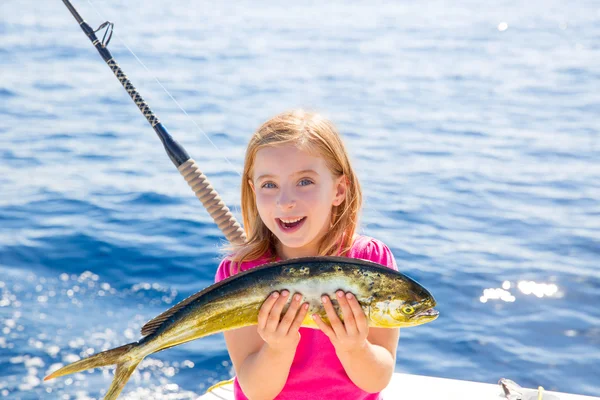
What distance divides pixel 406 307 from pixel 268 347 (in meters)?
0.57

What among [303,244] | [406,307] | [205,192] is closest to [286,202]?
[303,244]

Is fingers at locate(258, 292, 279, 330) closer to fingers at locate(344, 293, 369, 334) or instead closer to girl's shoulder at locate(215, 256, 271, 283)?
fingers at locate(344, 293, 369, 334)

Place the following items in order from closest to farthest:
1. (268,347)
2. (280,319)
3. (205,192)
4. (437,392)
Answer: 1. (280,319)
2. (268,347)
3. (205,192)
4. (437,392)

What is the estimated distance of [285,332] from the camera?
268 centimetres

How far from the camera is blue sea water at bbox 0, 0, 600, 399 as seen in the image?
21.2 ft

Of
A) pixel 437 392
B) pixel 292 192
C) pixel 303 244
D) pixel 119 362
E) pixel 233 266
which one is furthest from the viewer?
pixel 437 392

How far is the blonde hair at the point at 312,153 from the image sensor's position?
314cm

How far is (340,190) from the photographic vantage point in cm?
331

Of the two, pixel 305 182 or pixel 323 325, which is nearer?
pixel 323 325

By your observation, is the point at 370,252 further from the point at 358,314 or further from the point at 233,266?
the point at 358,314

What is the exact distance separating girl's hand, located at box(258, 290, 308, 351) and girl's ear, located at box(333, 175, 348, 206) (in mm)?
740

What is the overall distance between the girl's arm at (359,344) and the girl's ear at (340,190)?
540 mm

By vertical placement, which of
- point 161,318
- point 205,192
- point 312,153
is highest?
point 205,192

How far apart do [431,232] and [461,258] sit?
0.83m
